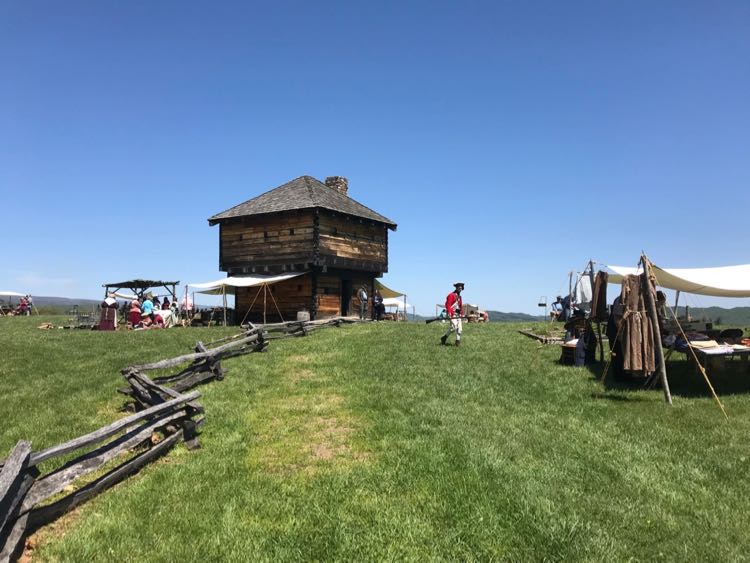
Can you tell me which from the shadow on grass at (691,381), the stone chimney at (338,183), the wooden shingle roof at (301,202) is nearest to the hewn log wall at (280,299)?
the wooden shingle roof at (301,202)

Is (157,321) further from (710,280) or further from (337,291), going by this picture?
(710,280)

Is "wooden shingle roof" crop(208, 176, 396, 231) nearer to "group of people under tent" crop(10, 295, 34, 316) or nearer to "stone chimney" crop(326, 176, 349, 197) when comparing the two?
"stone chimney" crop(326, 176, 349, 197)

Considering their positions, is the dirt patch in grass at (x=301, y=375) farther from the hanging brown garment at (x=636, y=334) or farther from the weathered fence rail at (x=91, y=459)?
the hanging brown garment at (x=636, y=334)

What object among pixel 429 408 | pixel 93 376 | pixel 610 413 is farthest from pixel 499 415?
pixel 93 376

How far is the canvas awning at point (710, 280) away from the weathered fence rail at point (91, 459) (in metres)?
10.0

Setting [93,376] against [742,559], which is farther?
[93,376]

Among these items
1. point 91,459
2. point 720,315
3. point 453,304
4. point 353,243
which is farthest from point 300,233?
point 720,315

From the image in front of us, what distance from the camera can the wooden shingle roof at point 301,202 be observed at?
2817 cm

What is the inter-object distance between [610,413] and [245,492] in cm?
644

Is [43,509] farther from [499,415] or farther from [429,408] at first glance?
[499,415]

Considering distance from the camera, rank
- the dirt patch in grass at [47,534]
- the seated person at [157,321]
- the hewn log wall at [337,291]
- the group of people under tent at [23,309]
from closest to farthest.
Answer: the dirt patch in grass at [47,534] → the seated person at [157,321] → the hewn log wall at [337,291] → the group of people under tent at [23,309]

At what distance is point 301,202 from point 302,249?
268 cm

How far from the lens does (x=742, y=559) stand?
4.48 metres

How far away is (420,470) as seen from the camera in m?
6.44
